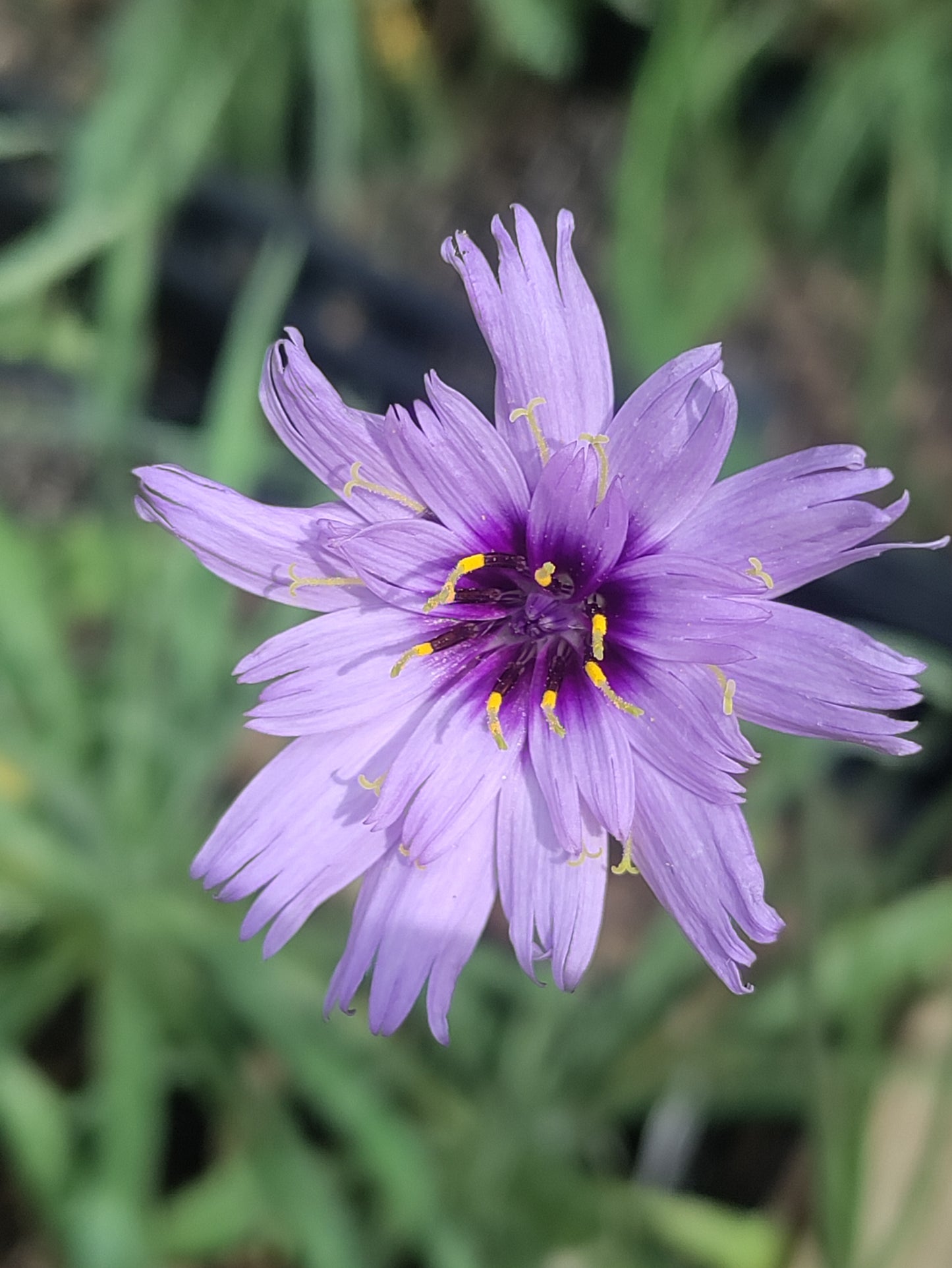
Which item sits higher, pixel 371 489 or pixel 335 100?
pixel 335 100

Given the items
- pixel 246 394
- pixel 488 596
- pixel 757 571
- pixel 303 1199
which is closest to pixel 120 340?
pixel 246 394

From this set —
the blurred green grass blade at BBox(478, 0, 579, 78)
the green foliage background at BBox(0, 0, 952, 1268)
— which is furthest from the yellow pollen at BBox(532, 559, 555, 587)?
the blurred green grass blade at BBox(478, 0, 579, 78)

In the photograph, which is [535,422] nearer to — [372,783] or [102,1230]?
[372,783]

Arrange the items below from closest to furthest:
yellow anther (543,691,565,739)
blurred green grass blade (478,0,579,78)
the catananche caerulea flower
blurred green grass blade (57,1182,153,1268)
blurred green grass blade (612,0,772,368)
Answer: the catananche caerulea flower < yellow anther (543,691,565,739) < blurred green grass blade (57,1182,153,1268) < blurred green grass blade (612,0,772,368) < blurred green grass blade (478,0,579,78)

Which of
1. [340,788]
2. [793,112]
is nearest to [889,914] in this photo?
[340,788]

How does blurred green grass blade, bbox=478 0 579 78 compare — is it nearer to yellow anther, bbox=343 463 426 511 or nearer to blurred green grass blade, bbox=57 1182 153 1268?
yellow anther, bbox=343 463 426 511

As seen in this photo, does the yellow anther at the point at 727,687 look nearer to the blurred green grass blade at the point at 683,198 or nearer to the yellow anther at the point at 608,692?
the yellow anther at the point at 608,692
